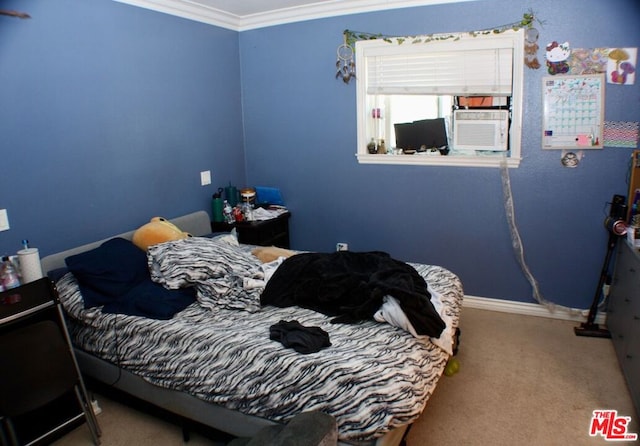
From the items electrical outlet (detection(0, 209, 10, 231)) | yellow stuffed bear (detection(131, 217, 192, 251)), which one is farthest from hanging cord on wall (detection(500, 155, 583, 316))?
electrical outlet (detection(0, 209, 10, 231))

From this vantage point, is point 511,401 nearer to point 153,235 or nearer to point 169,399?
point 169,399

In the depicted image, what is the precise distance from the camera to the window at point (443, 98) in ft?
11.3

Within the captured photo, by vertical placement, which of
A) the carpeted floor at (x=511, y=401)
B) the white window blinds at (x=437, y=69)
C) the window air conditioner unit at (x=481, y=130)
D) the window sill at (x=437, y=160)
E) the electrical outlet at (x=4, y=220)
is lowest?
the carpeted floor at (x=511, y=401)

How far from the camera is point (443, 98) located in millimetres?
3967

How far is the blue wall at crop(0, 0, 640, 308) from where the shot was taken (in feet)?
9.10

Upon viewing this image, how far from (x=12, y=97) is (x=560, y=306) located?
13.1 ft

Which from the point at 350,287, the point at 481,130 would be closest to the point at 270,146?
the point at 481,130

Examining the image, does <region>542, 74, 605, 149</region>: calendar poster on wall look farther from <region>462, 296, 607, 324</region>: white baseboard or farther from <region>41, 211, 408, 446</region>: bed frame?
<region>41, 211, 408, 446</region>: bed frame

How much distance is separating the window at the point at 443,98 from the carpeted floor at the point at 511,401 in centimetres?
140

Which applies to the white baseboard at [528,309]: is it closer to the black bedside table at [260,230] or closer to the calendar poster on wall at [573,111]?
the calendar poster on wall at [573,111]

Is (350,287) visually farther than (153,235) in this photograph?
No

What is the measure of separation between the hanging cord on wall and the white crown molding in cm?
138

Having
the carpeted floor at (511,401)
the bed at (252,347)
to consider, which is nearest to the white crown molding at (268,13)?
the bed at (252,347)

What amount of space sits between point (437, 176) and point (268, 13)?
2.07 meters
